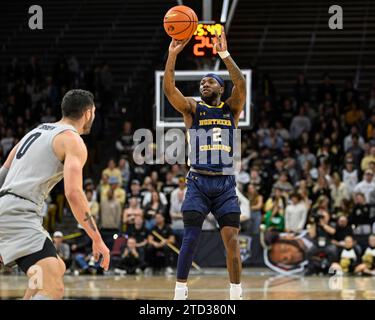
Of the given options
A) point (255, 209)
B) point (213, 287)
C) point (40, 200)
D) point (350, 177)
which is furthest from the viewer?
point (350, 177)

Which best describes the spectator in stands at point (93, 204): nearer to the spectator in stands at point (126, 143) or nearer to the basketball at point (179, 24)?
the spectator in stands at point (126, 143)

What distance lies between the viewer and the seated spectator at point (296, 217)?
1788 cm

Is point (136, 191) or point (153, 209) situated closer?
point (153, 209)

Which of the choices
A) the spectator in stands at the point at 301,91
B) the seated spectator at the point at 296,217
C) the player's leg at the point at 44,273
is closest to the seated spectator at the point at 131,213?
the seated spectator at the point at 296,217

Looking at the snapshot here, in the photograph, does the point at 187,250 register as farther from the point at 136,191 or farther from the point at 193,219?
the point at 136,191

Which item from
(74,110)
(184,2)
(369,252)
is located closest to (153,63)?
(184,2)

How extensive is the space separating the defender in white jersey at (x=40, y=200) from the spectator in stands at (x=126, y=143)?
15.2 meters

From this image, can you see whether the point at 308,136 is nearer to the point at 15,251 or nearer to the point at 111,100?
the point at 111,100

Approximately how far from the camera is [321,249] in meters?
17.3

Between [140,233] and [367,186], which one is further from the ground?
[367,186]

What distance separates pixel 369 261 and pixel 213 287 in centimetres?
449

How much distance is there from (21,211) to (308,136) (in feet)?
50.9

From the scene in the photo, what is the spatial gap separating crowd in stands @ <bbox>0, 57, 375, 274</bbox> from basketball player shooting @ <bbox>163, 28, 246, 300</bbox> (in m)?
9.07

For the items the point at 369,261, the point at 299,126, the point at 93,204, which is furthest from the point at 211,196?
the point at 299,126
